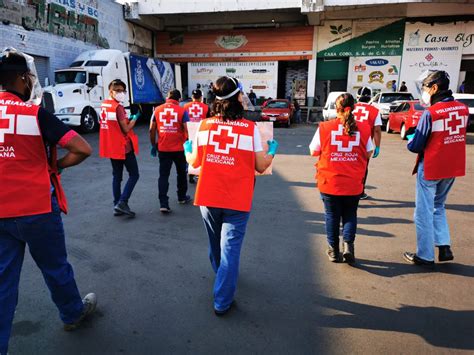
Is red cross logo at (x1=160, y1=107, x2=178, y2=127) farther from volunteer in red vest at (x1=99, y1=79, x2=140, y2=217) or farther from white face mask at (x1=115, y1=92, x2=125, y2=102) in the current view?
white face mask at (x1=115, y1=92, x2=125, y2=102)

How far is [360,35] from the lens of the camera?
2433cm

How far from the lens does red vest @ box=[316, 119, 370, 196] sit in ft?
11.4

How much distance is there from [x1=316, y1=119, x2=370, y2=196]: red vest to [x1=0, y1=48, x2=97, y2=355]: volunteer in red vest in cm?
227

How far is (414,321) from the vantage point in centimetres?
278

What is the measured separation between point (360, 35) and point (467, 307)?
81.8 feet

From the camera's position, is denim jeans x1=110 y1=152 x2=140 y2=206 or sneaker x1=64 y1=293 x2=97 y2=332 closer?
sneaker x1=64 y1=293 x2=97 y2=332

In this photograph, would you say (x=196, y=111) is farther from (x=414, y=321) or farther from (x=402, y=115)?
(x=402, y=115)

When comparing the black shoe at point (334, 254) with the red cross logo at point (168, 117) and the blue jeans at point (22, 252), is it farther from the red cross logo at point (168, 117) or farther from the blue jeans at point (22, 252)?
the red cross logo at point (168, 117)

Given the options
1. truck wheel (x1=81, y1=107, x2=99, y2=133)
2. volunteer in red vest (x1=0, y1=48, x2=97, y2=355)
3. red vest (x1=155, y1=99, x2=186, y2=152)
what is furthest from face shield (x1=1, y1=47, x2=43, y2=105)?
truck wheel (x1=81, y1=107, x2=99, y2=133)

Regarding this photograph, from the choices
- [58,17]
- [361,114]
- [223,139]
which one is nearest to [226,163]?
[223,139]

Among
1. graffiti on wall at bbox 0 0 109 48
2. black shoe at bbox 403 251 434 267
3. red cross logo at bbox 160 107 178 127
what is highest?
graffiti on wall at bbox 0 0 109 48

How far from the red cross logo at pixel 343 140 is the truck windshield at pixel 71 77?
1370 centimetres

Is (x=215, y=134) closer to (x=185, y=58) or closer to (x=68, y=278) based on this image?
(x=68, y=278)

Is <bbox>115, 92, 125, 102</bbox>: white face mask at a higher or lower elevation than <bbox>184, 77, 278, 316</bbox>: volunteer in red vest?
higher
